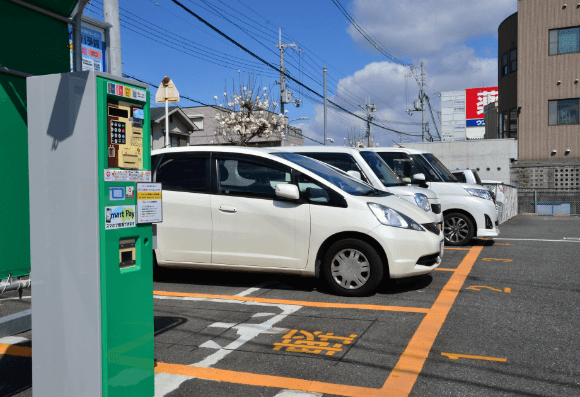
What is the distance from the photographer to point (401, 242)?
562 cm

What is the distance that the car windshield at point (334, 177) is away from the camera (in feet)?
19.9

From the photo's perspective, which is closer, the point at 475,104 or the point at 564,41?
the point at 564,41

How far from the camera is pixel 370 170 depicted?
822cm

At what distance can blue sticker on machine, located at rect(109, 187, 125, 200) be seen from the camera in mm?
2762

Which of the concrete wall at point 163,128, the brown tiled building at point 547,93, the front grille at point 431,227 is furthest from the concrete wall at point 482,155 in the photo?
the front grille at point 431,227

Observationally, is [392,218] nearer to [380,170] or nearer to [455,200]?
[380,170]

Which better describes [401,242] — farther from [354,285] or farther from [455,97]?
[455,97]

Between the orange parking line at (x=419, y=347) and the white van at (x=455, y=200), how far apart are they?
3.79 m

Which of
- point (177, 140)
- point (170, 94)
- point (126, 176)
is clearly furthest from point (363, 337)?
point (177, 140)

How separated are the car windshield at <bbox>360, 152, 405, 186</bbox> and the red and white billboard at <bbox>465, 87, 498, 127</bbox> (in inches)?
2283

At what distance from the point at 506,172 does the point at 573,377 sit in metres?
24.9

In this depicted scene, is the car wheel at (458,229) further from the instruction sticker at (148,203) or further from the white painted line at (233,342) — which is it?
the instruction sticker at (148,203)

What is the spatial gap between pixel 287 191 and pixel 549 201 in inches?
795

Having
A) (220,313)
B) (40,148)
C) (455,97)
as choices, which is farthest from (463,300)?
(455,97)
